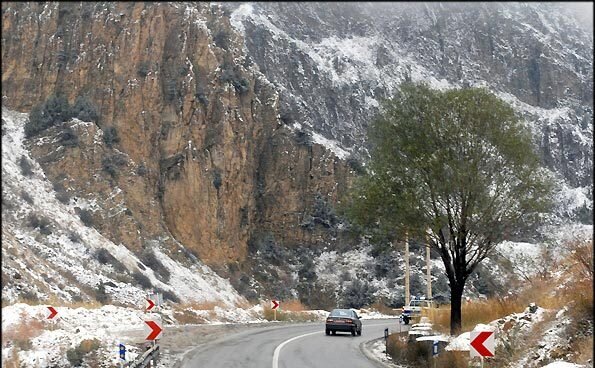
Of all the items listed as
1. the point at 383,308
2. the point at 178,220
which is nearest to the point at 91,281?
the point at 178,220

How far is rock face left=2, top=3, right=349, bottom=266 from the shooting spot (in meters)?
51.0

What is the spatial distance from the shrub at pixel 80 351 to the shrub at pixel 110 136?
125 feet

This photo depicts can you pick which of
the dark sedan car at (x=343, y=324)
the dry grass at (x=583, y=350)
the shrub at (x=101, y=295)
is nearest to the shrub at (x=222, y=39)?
the shrub at (x=101, y=295)

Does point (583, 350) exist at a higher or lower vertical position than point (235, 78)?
lower

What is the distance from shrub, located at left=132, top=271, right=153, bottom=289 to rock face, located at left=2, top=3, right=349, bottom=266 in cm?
506

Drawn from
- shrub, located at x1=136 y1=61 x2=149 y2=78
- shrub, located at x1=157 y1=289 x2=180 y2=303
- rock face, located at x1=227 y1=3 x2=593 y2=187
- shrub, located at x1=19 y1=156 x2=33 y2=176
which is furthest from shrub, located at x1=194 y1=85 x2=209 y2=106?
shrub, located at x1=157 y1=289 x2=180 y2=303

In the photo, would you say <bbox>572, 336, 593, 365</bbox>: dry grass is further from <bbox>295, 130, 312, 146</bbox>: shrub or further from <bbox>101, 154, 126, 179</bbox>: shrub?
<bbox>295, 130, 312, 146</bbox>: shrub

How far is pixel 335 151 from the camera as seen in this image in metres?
70.8

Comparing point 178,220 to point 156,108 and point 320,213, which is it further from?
point 320,213

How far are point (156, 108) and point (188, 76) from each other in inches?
160

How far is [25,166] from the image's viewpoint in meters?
47.1

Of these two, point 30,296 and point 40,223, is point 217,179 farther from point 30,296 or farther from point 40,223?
point 30,296

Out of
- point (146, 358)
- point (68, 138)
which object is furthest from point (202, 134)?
point (146, 358)

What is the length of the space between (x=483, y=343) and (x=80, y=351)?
945 cm
